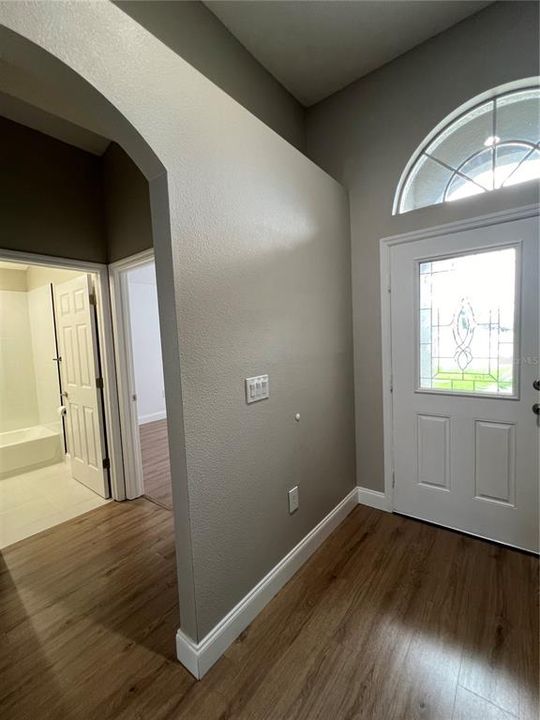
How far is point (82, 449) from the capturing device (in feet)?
10.1

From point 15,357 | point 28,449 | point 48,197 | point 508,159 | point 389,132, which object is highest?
point 389,132

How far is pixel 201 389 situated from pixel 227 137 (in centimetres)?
113

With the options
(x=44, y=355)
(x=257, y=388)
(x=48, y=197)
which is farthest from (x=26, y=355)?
(x=257, y=388)

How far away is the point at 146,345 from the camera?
5.68m

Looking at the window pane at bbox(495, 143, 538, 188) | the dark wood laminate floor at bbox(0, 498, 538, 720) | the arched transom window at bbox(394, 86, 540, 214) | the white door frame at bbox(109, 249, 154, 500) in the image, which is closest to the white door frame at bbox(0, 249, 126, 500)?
the white door frame at bbox(109, 249, 154, 500)

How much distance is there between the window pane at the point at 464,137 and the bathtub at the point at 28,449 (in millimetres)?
4629

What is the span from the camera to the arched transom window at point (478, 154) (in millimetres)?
1855

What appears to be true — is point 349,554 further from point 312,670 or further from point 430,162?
point 430,162

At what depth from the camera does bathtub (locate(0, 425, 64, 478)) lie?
3.45 m

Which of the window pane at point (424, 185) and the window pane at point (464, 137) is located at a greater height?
the window pane at point (464, 137)

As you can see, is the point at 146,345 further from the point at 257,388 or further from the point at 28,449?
the point at 257,388

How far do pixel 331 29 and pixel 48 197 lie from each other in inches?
88.0

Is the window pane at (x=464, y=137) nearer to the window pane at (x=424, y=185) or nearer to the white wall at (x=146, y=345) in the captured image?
the window pane at (x=424, y=185)

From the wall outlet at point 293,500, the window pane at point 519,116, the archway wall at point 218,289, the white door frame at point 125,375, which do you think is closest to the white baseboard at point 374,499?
the archway wall at point 218,289
